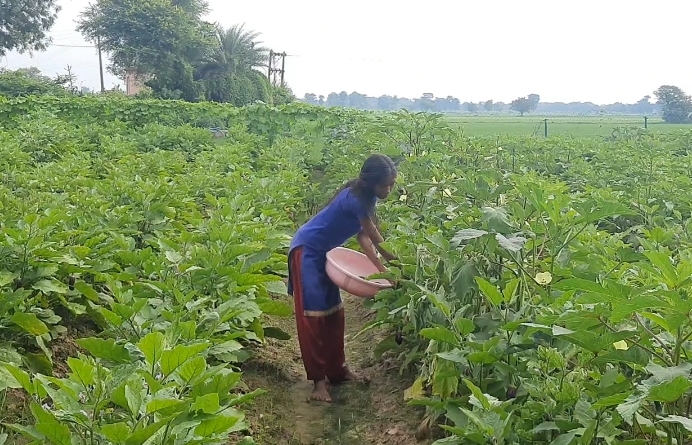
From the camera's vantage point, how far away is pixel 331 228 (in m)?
4.74

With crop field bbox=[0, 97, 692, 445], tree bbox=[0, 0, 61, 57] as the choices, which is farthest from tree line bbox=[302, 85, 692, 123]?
crop field bbox=[0, 97, 692, 445]

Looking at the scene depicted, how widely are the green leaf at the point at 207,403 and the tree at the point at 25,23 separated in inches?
1720

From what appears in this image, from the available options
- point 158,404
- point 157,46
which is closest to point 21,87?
point 157,46

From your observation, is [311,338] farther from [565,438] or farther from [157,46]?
[157,46]

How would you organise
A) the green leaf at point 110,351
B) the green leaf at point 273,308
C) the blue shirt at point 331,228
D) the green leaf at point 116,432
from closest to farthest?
the green leaf at point 116,432 < the green leaf at point 110,351 < the green leaf at point 273,308 < the blue shirt at point 331,228

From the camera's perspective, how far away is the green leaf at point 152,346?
2.25 metres

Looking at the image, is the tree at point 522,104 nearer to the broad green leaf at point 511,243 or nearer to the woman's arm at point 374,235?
the woman's arm at point 374,235

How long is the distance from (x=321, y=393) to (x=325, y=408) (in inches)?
4.3

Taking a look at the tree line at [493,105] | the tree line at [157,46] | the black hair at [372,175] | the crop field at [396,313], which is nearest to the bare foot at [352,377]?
the crop field at [396,313]

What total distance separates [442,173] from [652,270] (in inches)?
158

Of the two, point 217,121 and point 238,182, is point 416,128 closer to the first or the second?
point 238,182

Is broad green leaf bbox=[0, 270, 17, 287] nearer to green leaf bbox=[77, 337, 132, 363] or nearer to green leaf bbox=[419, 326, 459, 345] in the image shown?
green leaf bbox=[77, 337, 132, 363]

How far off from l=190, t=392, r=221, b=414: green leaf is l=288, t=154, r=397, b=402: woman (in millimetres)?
2410

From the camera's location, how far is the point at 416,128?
9602 millimetres
